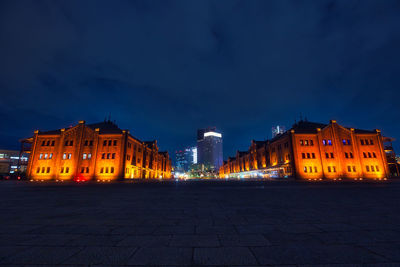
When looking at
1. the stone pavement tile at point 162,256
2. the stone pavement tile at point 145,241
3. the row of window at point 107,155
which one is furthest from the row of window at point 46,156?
the stone pavement tile at point 162,256

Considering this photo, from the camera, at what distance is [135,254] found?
2.70 meters

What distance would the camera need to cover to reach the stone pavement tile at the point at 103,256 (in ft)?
8.06

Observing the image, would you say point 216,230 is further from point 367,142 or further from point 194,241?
point 367,142

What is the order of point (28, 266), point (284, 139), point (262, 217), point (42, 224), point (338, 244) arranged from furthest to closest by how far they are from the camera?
point (284, 139)
point (262, 217)
point (42, 224)
point (338, 244)
point (28, 266)

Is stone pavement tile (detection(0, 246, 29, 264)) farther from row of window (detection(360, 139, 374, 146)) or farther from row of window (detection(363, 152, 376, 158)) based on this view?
row of window (detection(360, 139, 374, 146))

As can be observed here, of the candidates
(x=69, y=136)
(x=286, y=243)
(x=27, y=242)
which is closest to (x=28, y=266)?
(x=27, y=242)

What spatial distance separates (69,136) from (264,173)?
5563 cm

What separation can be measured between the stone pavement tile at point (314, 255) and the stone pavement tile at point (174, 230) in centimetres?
151

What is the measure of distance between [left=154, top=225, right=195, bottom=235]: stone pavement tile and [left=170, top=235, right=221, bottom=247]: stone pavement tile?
0.28 meters

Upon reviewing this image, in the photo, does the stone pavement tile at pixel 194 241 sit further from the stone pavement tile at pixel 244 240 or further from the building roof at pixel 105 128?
the building roof at pixel 105 128

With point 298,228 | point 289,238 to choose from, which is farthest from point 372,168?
point 289,238

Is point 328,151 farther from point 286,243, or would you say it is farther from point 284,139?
point 286,243

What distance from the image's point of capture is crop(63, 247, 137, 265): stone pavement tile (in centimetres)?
246

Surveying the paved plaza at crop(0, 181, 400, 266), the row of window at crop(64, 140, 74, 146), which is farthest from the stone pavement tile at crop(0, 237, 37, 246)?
the row of window at crop(64, 140, 74, 146)
